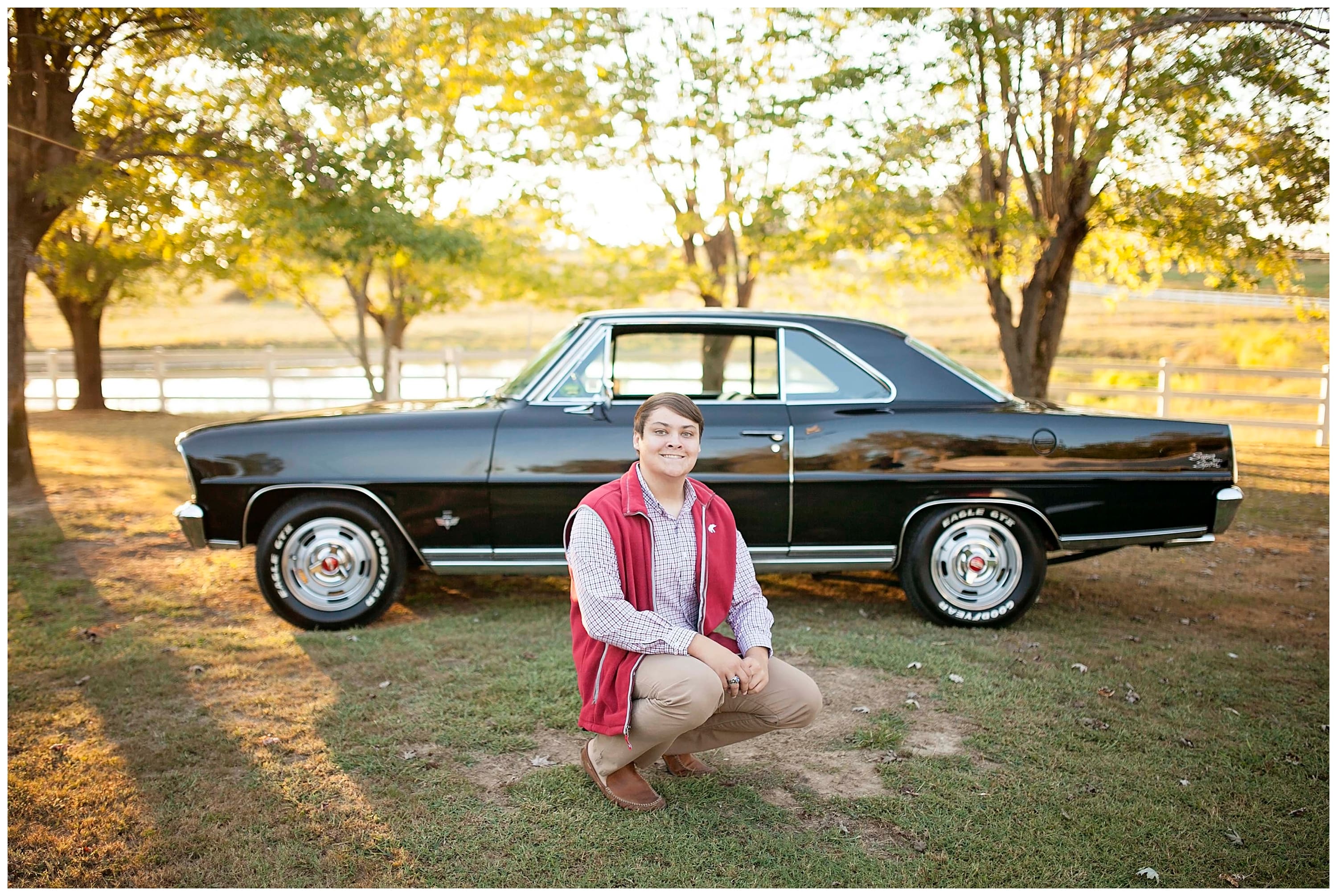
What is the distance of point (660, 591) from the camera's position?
3391 millimetres

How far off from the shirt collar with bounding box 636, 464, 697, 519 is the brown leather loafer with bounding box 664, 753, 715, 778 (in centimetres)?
102

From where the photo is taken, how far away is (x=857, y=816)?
141 inches

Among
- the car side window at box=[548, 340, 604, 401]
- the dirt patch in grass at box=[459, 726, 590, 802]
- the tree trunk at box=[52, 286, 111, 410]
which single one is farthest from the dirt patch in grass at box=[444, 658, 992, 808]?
the tree trunk at box=[52, 286, 111, 410]

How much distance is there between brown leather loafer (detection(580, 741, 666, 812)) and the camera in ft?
11.7

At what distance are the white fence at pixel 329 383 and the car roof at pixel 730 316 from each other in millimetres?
8621

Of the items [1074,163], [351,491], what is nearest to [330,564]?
[351,491]

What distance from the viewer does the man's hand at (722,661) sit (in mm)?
3223

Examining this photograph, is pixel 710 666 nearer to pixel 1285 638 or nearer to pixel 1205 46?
pixel 1285 638

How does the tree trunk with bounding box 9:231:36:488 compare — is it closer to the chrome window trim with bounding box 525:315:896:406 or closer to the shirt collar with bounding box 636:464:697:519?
the chrome window trim with bounding box 525:315:896:406

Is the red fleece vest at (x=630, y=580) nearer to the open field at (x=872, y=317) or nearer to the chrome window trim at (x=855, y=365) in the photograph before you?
the chrome window trim at (x=855, y=365)

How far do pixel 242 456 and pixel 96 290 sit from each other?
14230mm

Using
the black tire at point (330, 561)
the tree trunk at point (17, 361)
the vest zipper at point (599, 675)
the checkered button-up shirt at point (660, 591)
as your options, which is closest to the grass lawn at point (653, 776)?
the black tire at point (330, 561)

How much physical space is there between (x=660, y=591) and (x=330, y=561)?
296cm

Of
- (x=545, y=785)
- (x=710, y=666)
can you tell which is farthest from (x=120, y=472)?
(x=710, y=666)
